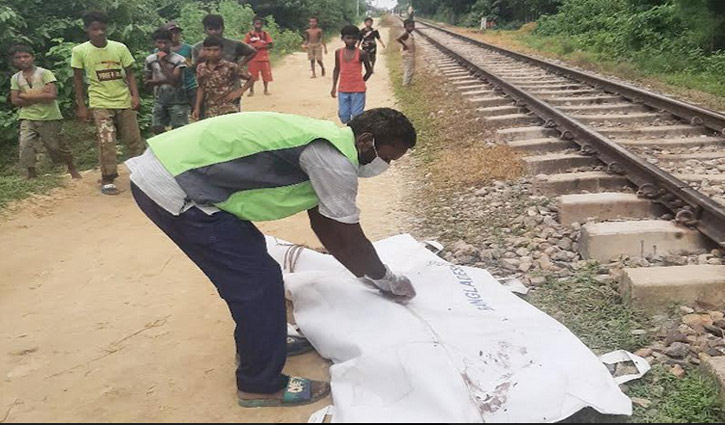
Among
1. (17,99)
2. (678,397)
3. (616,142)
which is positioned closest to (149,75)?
(17,99)

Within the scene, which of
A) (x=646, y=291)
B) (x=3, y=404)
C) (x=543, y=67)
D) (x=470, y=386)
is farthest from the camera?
(x=543, y=67)

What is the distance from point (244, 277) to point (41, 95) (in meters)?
4.42

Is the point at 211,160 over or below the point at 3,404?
over

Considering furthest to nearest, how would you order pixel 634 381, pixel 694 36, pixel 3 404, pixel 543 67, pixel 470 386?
pixel 543 67 < pixel 694 36 < pixel 3 404 < pixel 634 381 < pixel 470 386

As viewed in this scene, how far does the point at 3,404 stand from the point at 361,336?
160 centimetres

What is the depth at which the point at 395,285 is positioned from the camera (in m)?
2.81

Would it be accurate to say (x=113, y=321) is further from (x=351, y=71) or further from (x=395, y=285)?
(x=351, y=71)

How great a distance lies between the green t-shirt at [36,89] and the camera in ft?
19.1

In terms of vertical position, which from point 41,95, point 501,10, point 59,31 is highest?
point 501,10

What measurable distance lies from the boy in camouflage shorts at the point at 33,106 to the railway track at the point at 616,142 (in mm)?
4395

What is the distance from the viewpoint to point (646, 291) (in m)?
2.99

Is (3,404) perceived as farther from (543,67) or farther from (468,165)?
(543,67)

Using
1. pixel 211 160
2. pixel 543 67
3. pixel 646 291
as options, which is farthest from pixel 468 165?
pixel 543 67

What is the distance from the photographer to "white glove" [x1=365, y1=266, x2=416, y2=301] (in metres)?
2.79
